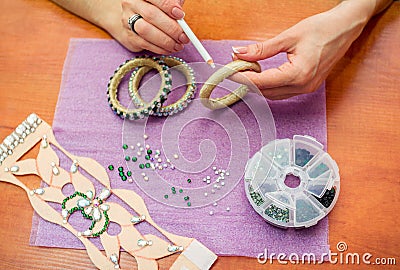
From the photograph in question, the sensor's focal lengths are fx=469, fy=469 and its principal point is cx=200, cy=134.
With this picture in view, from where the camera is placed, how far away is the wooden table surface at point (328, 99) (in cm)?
91

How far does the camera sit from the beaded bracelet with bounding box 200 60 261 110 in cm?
95

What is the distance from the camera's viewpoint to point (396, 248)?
0.89 m

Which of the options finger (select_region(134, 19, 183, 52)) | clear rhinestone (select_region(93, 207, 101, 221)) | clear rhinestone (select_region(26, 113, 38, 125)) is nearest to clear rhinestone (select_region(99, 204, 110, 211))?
clear rhinestone (select_region(93, 207, 101, 221))

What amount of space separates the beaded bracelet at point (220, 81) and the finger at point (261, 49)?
14 mm

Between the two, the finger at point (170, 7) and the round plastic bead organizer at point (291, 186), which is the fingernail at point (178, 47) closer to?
the finger at point (170, 7)

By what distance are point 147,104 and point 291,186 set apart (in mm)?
350

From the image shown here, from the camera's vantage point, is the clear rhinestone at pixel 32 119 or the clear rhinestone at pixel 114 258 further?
the clear rhinestone at pixel 32 119

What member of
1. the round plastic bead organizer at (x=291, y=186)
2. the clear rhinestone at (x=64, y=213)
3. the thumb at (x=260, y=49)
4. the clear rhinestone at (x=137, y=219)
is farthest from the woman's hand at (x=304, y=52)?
the clear rhinestone at (x=64, y=213)

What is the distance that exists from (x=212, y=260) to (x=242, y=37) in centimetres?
53

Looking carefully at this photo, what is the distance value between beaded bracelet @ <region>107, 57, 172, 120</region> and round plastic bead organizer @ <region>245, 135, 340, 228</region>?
24 centimetres

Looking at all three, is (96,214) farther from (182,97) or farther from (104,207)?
(182,97)

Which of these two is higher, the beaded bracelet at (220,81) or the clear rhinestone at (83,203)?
the beaded bracelet at (220,81)

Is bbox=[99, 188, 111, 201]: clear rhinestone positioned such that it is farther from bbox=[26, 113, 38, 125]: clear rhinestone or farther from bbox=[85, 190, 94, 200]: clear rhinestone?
bbox=[26, 113, 38, 125]: clear rhinestone

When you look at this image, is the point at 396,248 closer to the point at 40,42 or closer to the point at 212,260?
the point at 212,260
